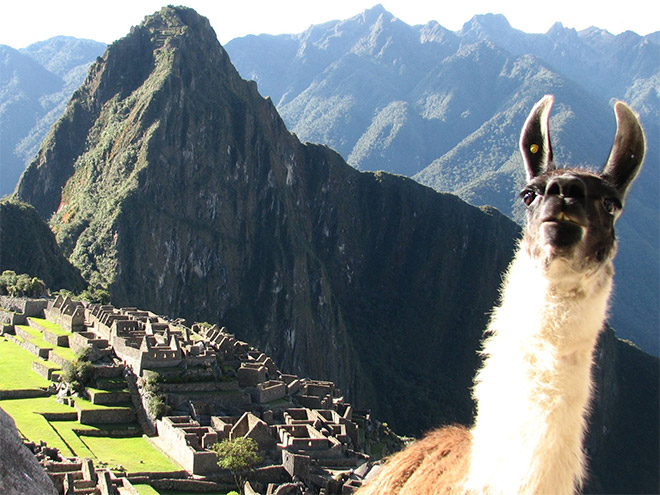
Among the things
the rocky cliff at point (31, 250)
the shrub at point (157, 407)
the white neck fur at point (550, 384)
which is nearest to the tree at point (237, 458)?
the shrub at point (157, 407)

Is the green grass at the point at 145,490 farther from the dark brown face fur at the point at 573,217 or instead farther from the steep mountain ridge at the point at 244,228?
the steep mountain ridge at the point at 244,228

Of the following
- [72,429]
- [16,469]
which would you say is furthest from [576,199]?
[72,429]

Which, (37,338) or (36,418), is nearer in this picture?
(36,418)

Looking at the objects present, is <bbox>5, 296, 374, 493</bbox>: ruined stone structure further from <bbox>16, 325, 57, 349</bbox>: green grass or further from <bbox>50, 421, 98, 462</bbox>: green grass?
<bbox>50, 421, 98, 462</bbox>: green grass

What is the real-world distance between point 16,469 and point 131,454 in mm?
15347

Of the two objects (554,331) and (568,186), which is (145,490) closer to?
(554,331)

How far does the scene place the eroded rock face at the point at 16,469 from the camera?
8742 millimetres

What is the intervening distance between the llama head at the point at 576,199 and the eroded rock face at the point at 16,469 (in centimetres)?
708

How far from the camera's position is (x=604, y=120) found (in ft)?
601

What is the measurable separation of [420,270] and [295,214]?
28433mm

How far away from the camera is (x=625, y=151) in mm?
3088

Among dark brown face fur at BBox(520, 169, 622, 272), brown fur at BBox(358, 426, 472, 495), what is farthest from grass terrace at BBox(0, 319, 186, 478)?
dark brown face fur at BBox(520, 169, 622, 272)

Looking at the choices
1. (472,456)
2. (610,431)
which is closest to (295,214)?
(610,431)

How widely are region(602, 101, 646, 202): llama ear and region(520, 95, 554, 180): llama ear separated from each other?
24 cm
